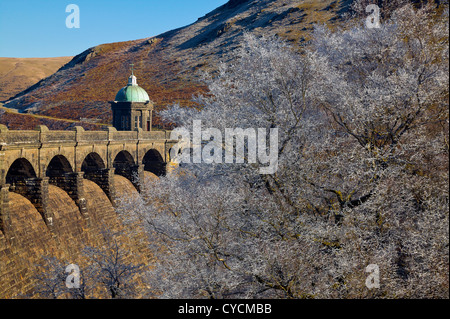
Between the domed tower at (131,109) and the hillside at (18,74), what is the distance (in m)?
121

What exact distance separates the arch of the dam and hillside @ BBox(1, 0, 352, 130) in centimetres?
3455

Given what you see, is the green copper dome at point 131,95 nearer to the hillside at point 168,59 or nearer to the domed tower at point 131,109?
the domed tower at point 131,109

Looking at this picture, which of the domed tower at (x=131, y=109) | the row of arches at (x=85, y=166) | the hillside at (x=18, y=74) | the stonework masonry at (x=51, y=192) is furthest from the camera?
the hillside at (x=18, y=74)

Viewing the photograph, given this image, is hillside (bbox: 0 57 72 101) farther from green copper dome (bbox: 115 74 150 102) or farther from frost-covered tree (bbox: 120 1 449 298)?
frost-covered tree (bbox: 120 1 449 298)

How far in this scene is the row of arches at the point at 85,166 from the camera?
22078 mm

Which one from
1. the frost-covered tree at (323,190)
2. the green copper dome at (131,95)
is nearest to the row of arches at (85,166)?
the green copper dome at (131,95)

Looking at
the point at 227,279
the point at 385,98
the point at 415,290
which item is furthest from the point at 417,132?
the point at 227,279

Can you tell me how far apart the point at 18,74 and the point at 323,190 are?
190854 millimetres

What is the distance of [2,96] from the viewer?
145 meters

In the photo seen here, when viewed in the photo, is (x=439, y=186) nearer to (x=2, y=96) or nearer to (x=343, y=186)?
(x=343, y=186)

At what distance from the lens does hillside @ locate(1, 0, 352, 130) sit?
269 ft

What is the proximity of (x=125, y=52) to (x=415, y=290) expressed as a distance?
121m

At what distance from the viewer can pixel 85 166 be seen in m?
30.1
